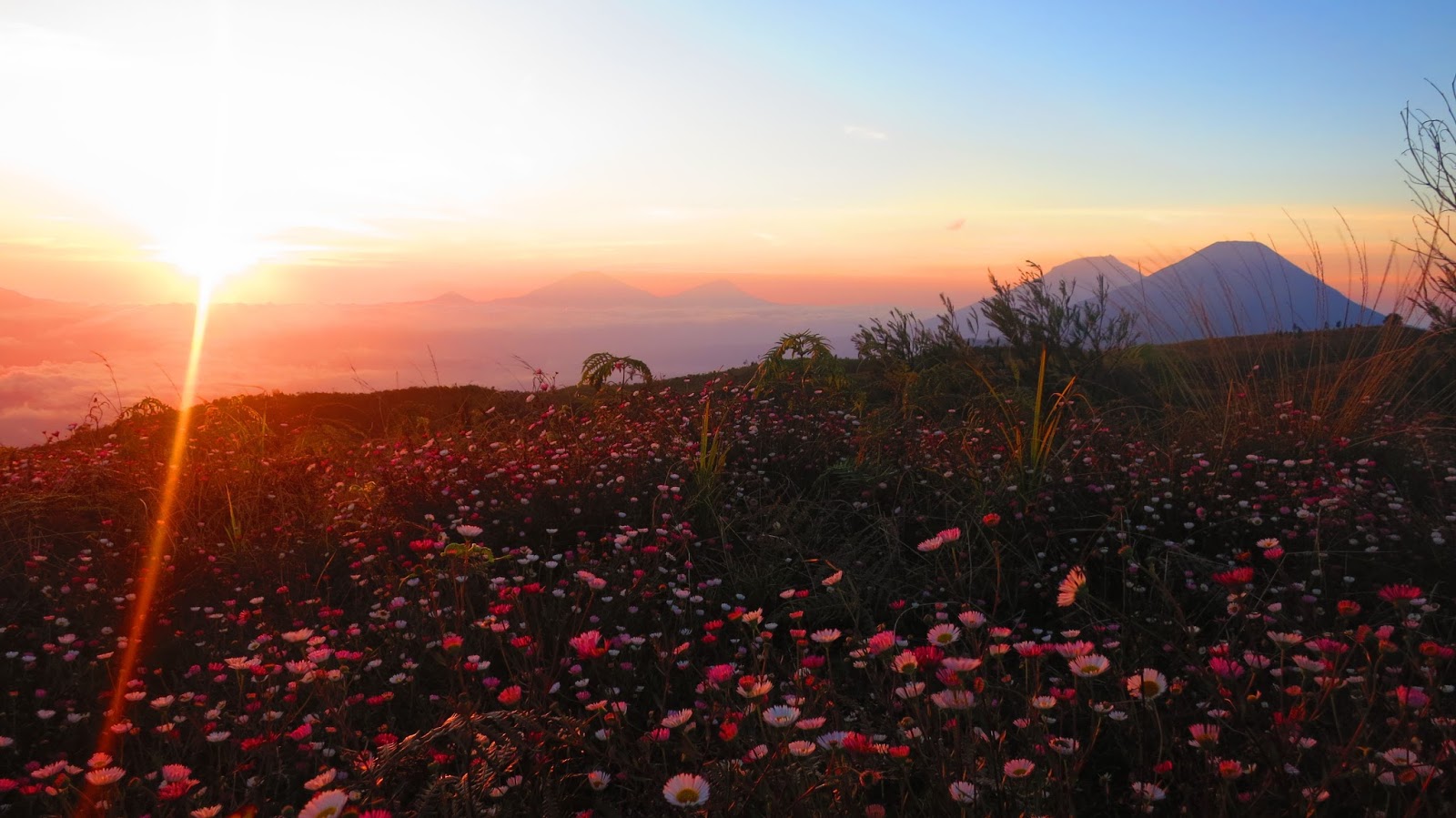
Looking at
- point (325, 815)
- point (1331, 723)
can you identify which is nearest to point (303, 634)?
point (325, 815)

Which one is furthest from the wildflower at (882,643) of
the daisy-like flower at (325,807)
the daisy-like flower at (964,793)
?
the daisy-like flower at (325,807)

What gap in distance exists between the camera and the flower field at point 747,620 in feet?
6.38

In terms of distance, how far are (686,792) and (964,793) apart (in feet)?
1.71

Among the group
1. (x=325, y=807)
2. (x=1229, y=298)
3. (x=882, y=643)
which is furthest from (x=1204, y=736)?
(x=1229, y=298)

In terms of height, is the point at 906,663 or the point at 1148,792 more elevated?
the point at 906,663

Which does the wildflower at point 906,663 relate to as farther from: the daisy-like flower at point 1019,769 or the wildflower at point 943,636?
the daisy-like flower at point 1019,769

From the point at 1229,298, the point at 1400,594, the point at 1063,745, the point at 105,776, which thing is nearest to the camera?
the point at 1400,594

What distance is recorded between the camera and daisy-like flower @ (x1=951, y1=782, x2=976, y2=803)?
1.67m

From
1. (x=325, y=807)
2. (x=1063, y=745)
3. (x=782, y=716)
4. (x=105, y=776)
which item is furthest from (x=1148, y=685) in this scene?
(x=105, y=776)

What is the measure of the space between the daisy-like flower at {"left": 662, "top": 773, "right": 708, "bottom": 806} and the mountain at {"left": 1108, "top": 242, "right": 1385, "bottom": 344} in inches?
269

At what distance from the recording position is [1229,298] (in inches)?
296

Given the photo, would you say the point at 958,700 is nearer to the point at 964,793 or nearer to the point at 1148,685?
the point at 964,793

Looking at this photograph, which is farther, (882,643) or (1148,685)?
(882,643)

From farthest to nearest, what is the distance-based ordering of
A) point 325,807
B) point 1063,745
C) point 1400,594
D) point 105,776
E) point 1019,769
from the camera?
point 105,776 < point 1063,745 < point 1400,594 < point 1019,769 < point 325,807
